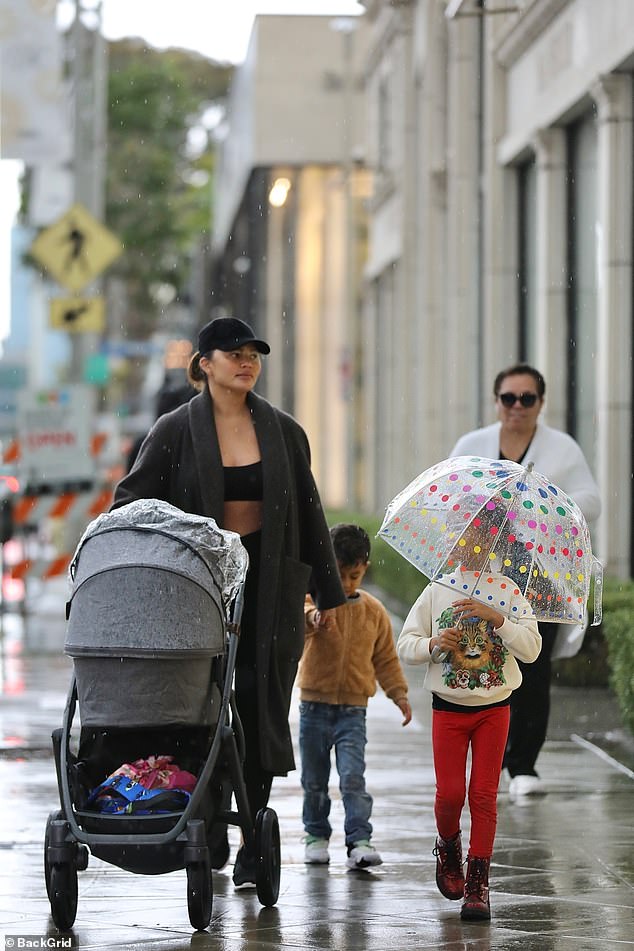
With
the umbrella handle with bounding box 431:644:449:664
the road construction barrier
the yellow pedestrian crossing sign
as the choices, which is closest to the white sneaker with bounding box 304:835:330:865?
the umbrella handle with bounding box 431:644:449:664

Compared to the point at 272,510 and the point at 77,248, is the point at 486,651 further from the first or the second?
the point at 77,248

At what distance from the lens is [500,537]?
23.5ft

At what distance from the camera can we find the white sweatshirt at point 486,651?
7137mm

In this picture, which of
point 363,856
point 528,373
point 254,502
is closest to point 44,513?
point 528,373

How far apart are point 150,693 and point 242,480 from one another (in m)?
1.18

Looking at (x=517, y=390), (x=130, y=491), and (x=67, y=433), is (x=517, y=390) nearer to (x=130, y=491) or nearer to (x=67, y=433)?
(x=130, y=491)

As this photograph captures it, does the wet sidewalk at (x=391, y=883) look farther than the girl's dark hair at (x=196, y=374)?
No

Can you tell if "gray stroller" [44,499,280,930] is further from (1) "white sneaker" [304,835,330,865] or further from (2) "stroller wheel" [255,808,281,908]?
(1) "white sneaker" [304,835,330,865]

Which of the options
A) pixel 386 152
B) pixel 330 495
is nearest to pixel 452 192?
pixel 386 152

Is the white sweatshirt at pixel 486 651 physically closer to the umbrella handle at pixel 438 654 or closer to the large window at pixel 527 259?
the umbrella handle at pixel 438 654

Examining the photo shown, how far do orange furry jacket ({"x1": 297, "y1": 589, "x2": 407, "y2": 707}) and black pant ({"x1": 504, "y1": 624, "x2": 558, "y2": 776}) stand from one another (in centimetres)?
166

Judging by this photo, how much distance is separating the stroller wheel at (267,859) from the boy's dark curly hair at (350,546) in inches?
48.9

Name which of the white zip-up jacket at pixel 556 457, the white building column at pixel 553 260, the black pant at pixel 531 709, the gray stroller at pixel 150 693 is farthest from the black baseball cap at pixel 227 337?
the white building column at pixel 553 260

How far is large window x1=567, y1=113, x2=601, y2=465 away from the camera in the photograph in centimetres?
1698
